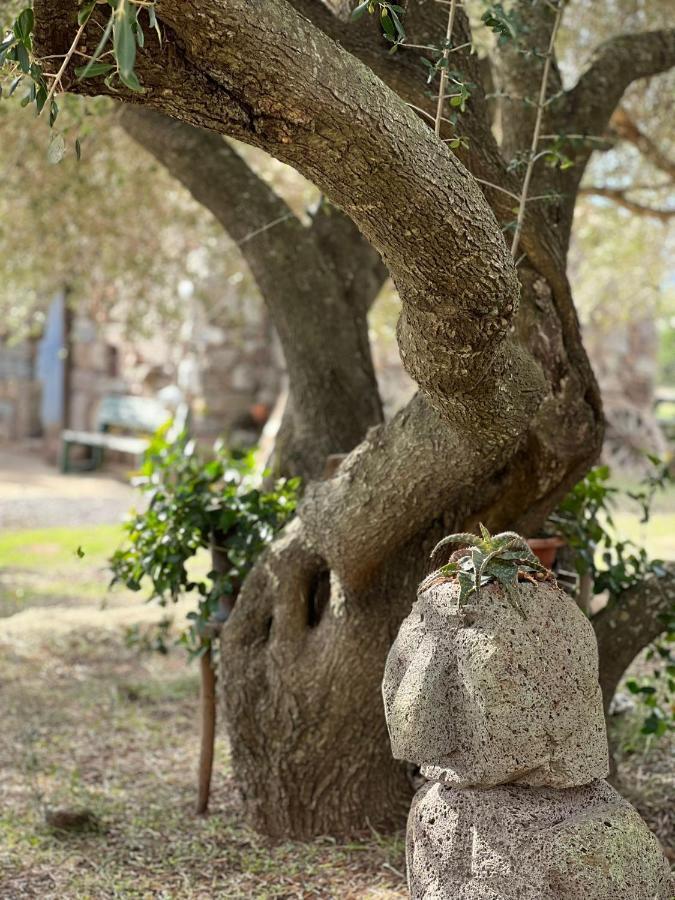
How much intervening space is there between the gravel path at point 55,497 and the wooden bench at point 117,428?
0.39 m

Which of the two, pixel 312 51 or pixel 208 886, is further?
pixel 208 886

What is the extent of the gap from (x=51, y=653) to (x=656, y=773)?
12.8ft

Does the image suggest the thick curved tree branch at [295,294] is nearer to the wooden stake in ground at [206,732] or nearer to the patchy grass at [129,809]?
the wooden stake in ground at [206,732]

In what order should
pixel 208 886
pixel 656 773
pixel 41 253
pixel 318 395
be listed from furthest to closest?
pixel 41 253
pixel 318 395
pixel 656 773
pixel 208 886

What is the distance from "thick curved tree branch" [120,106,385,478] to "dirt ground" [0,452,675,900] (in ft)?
4.05

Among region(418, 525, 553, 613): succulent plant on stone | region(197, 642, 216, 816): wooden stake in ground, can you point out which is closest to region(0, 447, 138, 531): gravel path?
region(197, 642, 216, 816): wooden stake in ground

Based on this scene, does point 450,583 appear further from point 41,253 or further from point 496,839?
point 41,253

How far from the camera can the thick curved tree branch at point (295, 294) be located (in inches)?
190

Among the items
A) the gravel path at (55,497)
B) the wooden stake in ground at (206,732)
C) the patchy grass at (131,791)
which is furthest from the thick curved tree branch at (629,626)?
the gravel path at (55,497)

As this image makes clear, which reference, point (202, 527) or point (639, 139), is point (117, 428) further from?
point (202, 527)

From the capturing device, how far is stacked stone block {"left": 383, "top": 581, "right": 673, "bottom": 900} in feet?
7.76

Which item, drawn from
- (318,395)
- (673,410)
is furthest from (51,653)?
(673,410)

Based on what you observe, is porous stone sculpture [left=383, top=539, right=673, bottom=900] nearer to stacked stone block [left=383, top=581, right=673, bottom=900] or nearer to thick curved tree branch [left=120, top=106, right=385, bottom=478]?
stacked stone block [left=383, top=581, right=673, bottom=900]

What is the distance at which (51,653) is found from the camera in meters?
6.59
